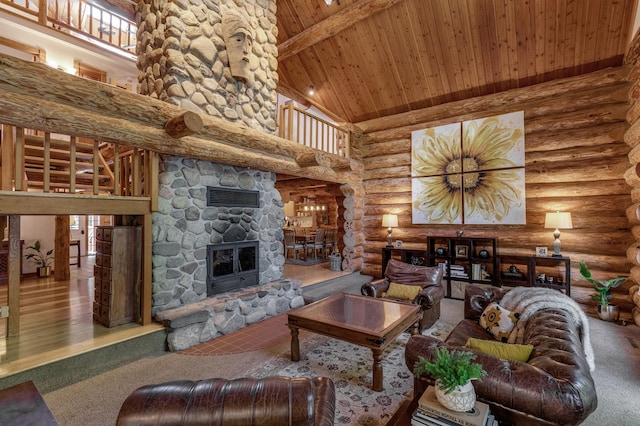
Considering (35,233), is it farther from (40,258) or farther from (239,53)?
(239,53)

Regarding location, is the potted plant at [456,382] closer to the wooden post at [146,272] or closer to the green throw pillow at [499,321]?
the green throw pillow at [499,321]

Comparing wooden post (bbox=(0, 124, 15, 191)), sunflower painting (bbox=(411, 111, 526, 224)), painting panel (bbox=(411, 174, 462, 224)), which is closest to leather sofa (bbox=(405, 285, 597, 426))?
sunflower painting (bbox=(411, 111, 526, 224))

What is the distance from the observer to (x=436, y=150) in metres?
6.40

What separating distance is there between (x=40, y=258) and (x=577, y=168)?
10938mm

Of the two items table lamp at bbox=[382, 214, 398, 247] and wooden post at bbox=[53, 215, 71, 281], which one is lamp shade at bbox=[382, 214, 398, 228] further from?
wooden post at bbox=[53, 215, 71, 281]

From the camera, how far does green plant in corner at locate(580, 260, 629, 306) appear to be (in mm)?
4421

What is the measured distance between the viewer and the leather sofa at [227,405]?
1.32 meters

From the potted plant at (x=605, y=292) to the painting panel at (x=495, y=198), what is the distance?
48.3 inches

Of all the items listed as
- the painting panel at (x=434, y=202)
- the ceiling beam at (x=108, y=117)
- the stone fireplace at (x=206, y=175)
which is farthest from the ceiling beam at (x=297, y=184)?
the ceiling beam at (x=108, y=117)

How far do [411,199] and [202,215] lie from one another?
4.53m

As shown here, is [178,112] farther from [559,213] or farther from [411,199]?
[559,213]

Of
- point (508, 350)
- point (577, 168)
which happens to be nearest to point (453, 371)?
point (508, 350)

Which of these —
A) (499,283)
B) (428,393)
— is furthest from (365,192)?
(428,393)

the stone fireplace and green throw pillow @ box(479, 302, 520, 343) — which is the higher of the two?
the stone fireplace
